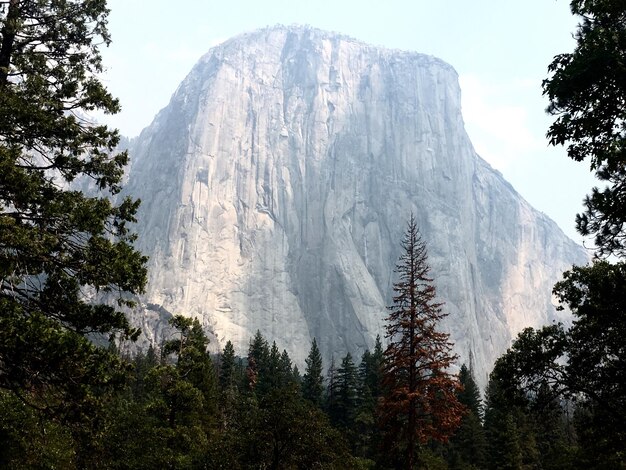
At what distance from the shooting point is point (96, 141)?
12.9 m

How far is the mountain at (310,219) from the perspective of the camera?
154625 mm

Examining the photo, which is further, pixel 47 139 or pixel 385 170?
pixel 385 170

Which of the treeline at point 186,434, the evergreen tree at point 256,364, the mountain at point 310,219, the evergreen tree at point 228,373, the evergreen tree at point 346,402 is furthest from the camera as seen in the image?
the mountain at point 310,219

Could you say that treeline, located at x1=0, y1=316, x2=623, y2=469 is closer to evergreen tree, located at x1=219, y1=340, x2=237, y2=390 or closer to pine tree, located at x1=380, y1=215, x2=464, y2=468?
pine tree, located at x1=380, y1=215, x2=464, y2=468

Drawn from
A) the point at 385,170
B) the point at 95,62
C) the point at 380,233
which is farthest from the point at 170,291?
the point at 95,62

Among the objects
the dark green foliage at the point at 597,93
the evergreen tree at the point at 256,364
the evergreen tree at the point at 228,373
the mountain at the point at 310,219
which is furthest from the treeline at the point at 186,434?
the mountain at the point at 310,219

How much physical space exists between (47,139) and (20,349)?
17.5ft

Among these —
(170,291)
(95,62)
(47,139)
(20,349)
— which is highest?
(170,291)

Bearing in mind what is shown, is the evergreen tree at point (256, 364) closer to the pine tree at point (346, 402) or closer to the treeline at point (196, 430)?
the pine tree at point (346, 402)

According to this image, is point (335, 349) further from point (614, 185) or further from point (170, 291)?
point (614, 185)

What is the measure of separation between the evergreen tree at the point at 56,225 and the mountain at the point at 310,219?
5203 inches

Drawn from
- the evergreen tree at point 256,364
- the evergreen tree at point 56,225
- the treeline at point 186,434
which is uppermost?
the evergreen tree at point 256,364

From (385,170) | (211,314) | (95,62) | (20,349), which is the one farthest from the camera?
(385,170)

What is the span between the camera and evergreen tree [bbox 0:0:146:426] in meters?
9.74
